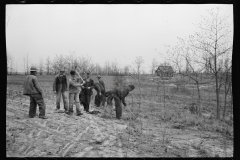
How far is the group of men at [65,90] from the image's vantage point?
5172 mm

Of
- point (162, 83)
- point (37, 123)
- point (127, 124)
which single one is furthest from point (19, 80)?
point (162, 83)

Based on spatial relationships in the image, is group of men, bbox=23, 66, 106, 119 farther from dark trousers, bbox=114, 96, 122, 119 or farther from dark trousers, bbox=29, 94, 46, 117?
dark trousers, bbox=114, 96, 122, 119

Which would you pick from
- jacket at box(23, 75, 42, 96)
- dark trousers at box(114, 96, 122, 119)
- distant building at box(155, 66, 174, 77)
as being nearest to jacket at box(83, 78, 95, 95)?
dark trousers at box(114, 96, 122, 119)

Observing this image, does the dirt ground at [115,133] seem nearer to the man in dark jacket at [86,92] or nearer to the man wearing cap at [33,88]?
the man wearing cap at [33,88]

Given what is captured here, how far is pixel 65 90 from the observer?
6.96m

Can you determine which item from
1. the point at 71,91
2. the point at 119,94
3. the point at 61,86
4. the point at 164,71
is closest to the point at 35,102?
the point at 71,91

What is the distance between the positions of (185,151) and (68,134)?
3116 millimetres

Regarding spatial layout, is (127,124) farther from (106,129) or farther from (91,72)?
(91,72)

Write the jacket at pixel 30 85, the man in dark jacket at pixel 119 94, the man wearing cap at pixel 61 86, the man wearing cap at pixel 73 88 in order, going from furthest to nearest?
the man wearing cap at pixel 61 86
the man wearing cap at pixel 73 88
the man in dark jacket at pixel 119 94
the jacket at pixel 30 85

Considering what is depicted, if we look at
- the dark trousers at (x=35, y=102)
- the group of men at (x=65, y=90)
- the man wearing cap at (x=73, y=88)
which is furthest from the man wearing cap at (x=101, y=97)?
the dark trousers at (x=35, y=102)

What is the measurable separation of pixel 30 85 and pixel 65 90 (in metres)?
1.89

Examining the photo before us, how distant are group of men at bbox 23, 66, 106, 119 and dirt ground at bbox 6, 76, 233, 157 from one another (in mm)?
262
